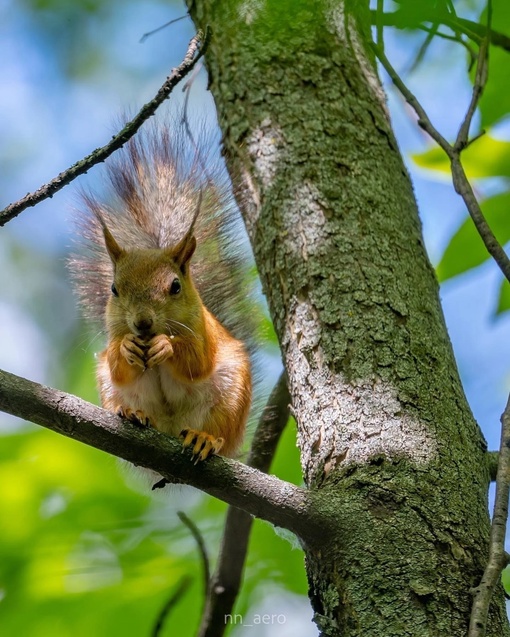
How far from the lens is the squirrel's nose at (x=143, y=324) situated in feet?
7.00

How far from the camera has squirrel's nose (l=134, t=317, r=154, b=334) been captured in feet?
7.00

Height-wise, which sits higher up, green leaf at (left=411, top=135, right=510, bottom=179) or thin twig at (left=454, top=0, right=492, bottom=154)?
green leaf at (left=411, top=135, right=510, bottom=179)

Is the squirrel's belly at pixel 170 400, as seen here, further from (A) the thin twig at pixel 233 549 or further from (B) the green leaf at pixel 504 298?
(B) the green leaf at pixel 504 298

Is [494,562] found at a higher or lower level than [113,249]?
lower

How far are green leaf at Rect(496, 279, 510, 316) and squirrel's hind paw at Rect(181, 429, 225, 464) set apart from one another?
75 centimetres

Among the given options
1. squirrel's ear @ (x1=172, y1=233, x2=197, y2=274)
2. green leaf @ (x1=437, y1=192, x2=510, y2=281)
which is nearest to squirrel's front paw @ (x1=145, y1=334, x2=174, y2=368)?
squirrel's ear @ (x1=172, y1=233, x2=197, y2=274)

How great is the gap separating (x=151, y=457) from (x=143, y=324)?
730mm

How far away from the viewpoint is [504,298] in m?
1.98

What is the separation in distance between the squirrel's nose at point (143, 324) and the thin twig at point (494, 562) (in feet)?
3.48

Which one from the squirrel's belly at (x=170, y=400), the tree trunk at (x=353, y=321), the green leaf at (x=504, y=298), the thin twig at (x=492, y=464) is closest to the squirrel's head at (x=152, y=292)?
the squirrel's belly at (x=170, y=400)

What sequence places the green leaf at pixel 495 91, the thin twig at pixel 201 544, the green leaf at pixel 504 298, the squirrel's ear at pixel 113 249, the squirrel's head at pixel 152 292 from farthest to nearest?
the squirrel's ear at pixel 113 249 → the squirrel's head at pixel 152 292 → the green leaf at pixel 504 298 → the thin twig at pixel 201 544 → the green leaf at pixel 495 91

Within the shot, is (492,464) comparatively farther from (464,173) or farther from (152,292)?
(152,292)

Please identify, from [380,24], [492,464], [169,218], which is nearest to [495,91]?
[380,24]

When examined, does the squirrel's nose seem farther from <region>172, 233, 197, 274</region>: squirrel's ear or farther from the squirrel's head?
<region>172, 233, 197, 274</region>: squirrel's ear
